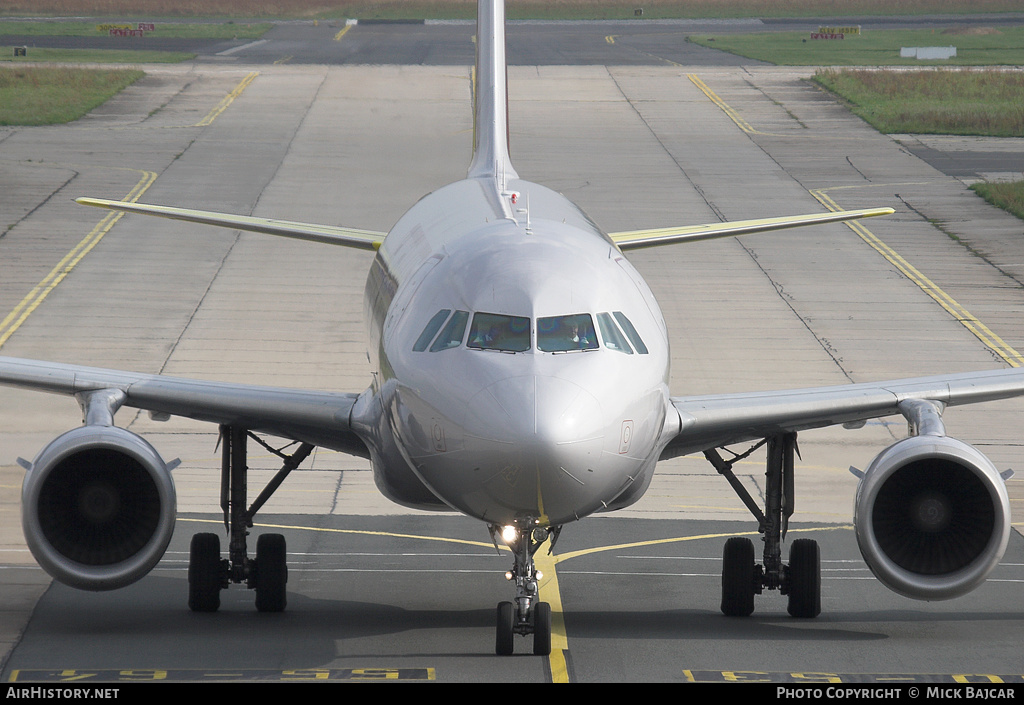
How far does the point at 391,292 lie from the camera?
58.6ft

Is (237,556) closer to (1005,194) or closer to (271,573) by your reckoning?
(271,573)

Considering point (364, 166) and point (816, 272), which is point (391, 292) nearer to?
point (816, 272)

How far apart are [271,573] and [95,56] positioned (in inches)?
3372

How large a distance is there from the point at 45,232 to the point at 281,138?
2046cm

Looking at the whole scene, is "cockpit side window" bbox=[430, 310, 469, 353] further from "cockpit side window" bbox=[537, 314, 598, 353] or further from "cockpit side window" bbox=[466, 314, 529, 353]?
"cockpit side window" bbox=[537, 314, 598, 353]

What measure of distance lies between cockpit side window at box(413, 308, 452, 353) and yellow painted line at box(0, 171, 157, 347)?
901 inches

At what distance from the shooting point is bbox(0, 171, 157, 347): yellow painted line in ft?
121

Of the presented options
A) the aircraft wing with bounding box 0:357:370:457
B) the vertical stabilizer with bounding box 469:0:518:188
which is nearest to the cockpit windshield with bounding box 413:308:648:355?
the aircraft wing with bounding box 0:357:370:457

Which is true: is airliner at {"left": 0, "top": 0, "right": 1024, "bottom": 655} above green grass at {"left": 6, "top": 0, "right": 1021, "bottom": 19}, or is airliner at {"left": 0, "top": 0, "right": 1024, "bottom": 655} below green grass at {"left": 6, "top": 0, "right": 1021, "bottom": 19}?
above

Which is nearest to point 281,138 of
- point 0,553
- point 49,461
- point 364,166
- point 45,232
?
point 364,166

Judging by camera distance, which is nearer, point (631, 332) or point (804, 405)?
point (631, 332)

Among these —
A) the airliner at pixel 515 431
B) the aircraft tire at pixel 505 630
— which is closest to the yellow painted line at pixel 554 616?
the airliner at pixel 515 431

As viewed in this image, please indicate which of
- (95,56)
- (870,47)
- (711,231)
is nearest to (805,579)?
(711,231)

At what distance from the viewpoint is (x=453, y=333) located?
14078 millimetres
